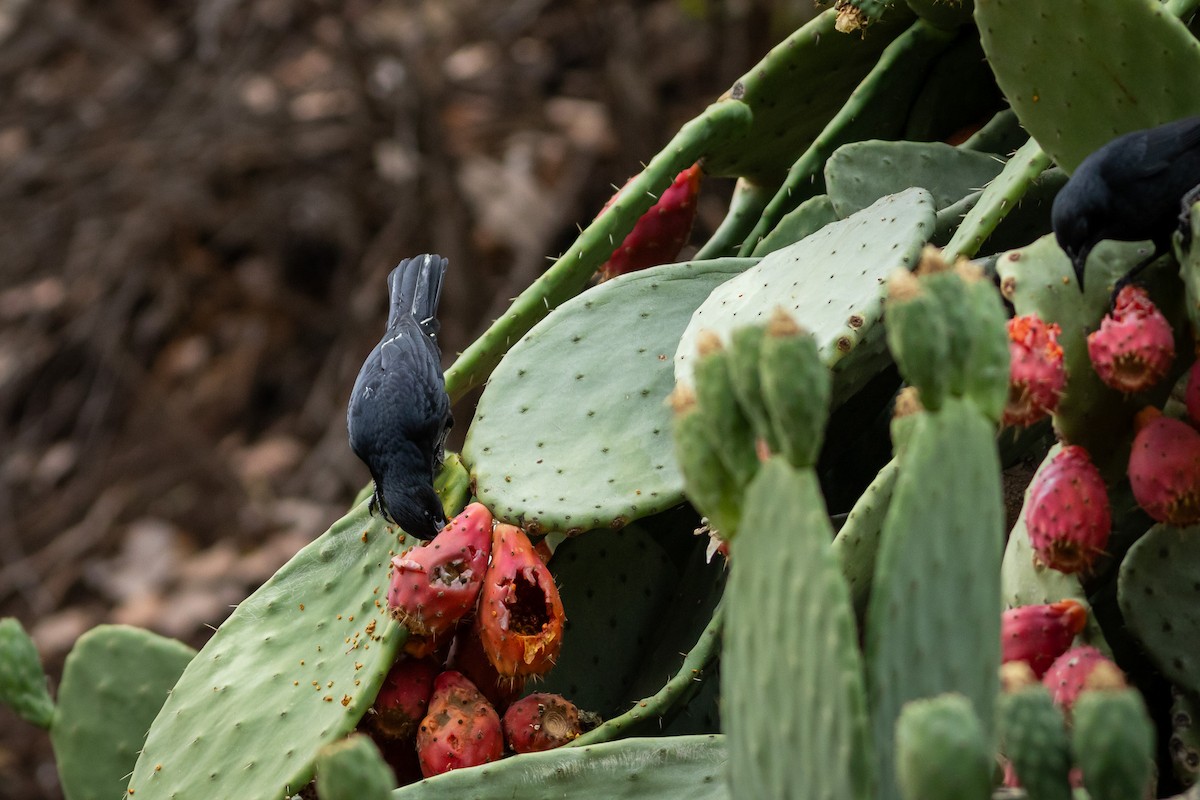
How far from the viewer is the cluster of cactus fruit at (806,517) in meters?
0.81

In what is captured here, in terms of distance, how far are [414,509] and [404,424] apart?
241mm

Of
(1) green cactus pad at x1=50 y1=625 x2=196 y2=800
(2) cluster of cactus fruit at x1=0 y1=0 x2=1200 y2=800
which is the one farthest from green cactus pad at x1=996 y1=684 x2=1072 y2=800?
(1) green cactus pad at x1=50 y1=625 x2=196 y2=800

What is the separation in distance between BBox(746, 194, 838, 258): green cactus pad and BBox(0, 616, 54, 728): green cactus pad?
3.38 ft

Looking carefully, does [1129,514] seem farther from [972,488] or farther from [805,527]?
[805,527]

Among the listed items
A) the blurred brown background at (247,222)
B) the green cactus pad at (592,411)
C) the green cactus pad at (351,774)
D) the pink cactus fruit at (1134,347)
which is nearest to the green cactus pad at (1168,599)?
the pink cactus fruit at (1134,347)

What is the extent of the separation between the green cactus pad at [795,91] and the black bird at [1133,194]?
638 mm

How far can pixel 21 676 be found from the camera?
1808 millimetres

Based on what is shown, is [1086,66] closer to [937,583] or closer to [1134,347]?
[1134,347]

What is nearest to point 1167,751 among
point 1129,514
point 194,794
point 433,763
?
point 1129,514

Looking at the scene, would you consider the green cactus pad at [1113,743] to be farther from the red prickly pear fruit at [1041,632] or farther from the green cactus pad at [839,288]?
the green cactus pad at [839,288]

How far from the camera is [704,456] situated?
2.77 ft

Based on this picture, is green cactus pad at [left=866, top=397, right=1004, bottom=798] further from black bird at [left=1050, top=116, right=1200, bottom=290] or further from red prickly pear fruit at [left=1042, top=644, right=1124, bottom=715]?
black bird at [left=1050, top=116, right=1200, bottom=290]

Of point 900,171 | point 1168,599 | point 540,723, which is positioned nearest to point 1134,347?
point 1168,599

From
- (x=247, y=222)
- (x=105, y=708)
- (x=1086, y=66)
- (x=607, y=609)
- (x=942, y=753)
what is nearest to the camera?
(x=942, y=753)
